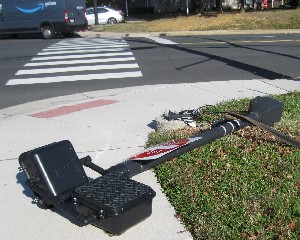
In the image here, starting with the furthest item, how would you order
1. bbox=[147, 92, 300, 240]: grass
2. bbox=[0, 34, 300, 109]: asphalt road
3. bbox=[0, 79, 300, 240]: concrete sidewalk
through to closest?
bbox=[0, 34, 300, 109]: asphalt road → bbox=[0, 79, 300, 240]: concrete sidewalk → bbox=[147, 92, 300, 240]: grass

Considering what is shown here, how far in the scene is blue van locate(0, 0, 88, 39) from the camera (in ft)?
72.6

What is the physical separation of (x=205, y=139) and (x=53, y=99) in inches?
197

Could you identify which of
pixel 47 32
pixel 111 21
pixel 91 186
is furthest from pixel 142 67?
pixel 111 21

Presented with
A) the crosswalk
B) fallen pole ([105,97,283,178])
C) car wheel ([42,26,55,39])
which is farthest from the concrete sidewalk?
car wheel ([42,26,55,39])

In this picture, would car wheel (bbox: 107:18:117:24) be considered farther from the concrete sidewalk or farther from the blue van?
the concrete sidewalk

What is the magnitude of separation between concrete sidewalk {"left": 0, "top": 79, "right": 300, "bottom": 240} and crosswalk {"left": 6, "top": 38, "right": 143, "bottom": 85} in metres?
2.29

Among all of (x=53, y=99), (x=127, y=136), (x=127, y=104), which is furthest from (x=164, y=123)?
(x=53, y=99)

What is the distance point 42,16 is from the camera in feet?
73.8

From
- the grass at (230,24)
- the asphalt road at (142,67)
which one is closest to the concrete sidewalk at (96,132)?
the asphalt road at (142,67)

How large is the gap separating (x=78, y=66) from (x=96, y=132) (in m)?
6.92

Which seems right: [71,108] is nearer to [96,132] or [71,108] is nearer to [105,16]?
[96,132]

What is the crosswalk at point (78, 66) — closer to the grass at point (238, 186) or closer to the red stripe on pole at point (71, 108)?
the red stripe on pole at point (71, 108)

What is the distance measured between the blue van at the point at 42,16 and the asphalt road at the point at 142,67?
4794 mm

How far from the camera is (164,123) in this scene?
6145 millimetres
